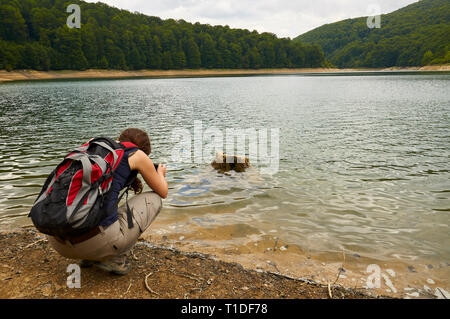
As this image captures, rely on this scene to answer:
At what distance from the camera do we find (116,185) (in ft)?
11.6

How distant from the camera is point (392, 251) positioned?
18.8 ft

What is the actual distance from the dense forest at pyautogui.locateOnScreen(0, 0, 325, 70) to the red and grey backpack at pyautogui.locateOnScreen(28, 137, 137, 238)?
395ft

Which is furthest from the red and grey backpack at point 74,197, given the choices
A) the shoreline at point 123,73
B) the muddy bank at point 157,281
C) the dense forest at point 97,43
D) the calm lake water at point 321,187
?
the dense forest at point 97,43

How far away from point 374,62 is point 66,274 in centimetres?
22980

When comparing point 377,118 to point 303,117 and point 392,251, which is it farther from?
point 392,251

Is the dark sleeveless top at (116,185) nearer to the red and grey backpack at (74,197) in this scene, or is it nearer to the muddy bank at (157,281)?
the red and grey backpack at (74,197)

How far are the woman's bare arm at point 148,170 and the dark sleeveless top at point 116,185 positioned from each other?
0.21 feet

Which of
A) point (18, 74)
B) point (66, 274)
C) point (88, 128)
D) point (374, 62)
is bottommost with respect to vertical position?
point (66, 274)

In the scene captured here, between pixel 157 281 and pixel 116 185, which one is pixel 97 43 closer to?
pixel 116 185

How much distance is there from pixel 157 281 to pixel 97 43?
165 m

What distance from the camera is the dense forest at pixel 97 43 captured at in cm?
11689

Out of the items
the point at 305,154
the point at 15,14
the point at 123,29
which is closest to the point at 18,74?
the point at 15,14

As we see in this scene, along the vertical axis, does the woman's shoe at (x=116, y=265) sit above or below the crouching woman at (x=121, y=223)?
below

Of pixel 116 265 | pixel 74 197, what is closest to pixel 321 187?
pixel 116 265
